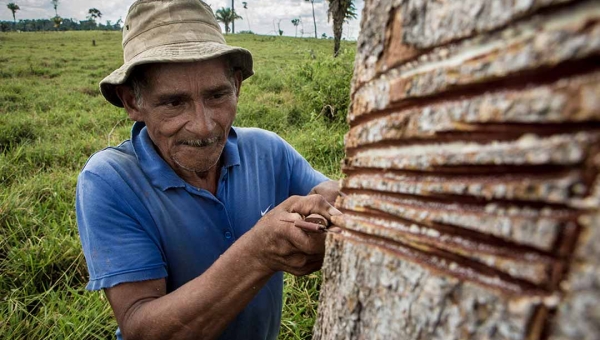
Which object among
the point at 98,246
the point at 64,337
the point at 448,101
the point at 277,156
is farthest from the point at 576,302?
the point at 64,337

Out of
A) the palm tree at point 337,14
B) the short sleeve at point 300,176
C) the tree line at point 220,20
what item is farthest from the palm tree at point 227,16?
the short sleeve at point 300,176

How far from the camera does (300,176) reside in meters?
2.03

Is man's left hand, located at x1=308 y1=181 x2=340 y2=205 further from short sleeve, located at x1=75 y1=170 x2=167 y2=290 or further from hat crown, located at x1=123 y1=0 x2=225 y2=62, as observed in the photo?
hat crown, located at x1=123 y1=0 x2=225 y2=62

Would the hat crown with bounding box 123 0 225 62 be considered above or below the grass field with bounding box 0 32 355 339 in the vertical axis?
above

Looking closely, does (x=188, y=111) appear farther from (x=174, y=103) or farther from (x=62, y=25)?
(x=62, y=25)

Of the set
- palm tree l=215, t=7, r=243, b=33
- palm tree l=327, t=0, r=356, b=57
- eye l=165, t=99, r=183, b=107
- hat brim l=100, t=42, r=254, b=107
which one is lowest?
eye l=165, t=99, r=183, b=107

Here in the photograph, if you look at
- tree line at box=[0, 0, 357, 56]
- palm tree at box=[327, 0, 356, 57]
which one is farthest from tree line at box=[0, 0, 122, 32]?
palm tree at box=[327, 0, 356, 57]

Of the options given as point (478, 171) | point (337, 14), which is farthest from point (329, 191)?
point (337, 14)

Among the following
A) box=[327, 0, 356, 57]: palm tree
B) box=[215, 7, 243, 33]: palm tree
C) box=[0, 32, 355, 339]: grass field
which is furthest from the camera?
box=[215, 7, 243, 33]: palm tree

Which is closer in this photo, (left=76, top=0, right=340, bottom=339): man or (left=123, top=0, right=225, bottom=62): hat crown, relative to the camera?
(left=76, top=0, right=340, bottom=339): man

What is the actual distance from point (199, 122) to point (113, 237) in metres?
0.57

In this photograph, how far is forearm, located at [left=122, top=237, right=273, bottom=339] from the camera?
1.15 meters

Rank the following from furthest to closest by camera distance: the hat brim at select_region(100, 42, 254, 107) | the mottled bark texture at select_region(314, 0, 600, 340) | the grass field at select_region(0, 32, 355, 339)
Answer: the grass field at select_region(0, 32, 355, 339)
the hat brim at select_region(100, 42, 254, 107)
the mottled bark texture at select_region(314, 0, 600, 340)

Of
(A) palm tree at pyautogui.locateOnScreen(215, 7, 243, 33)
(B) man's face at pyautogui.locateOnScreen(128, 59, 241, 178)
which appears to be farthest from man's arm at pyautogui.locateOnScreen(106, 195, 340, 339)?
(A) palm tree at pyautogui.locateOnScreen(215, 7, 243, 33)
